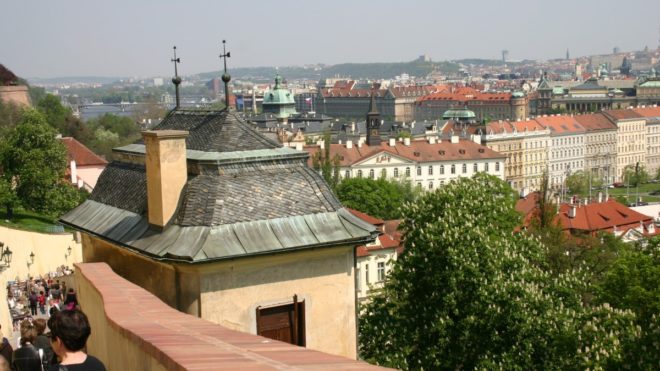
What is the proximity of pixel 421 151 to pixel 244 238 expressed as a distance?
279ft

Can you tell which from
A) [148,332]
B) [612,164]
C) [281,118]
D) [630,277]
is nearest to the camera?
[148,332]

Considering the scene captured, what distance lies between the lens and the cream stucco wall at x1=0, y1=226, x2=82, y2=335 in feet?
108

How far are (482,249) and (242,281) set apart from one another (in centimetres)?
1102

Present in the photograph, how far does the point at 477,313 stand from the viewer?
65.2 ft

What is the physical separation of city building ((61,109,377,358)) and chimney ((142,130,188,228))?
1 cm

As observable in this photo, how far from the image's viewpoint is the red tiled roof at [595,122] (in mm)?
136000

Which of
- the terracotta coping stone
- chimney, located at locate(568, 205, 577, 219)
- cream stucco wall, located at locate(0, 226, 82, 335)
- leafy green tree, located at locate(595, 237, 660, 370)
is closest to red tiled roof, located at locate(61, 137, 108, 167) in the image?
cream stucco wall, located at locate(0, 226, 82, 335)

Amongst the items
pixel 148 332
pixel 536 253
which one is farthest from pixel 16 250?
pixel 148 332

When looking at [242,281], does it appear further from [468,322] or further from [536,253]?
[536,253]

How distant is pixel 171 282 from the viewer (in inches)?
419

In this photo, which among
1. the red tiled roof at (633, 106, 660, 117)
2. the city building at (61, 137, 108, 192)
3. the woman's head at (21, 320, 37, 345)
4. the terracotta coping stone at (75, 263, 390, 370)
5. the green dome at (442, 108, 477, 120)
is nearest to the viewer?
the terracotta coping stone at (75, 263, 390, 370)

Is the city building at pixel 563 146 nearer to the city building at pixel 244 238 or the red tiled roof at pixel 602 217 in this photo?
the red tiled roof at pixel 602 217

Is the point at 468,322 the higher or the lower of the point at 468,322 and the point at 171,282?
the lower

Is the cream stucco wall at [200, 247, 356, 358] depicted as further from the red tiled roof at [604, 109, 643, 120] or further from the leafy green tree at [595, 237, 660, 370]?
the red tiled roof at [604, 109, 643, 120]
